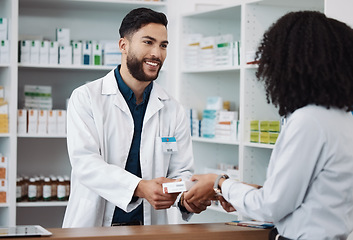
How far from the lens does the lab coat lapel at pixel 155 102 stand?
261cm

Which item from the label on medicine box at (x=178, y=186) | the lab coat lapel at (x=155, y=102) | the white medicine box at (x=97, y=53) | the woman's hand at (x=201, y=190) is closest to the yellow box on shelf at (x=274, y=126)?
the lab coat lapel at (x=155, y=102)

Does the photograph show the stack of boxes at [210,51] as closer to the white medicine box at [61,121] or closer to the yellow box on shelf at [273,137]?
the yellow box on shelf at [273,137]

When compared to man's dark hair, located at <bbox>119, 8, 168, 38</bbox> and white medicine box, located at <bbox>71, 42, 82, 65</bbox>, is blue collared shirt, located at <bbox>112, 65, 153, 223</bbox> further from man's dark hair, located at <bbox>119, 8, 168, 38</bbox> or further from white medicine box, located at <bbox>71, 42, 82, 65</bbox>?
white medicine box, located at <bbox>71, 42, 82, 65</bbox>

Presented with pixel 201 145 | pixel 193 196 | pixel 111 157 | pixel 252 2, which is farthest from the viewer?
pixel 201 145

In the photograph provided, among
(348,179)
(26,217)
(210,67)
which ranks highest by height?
(210,67)

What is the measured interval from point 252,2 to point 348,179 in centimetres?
217

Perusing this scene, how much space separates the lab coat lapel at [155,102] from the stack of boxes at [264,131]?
0.93 metres

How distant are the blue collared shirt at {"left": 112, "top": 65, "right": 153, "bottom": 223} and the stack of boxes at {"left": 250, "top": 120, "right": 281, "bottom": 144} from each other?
1019 millimetres

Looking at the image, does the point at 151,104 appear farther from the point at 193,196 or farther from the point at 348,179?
the point at 348,179

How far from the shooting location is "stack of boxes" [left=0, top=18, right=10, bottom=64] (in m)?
3.86

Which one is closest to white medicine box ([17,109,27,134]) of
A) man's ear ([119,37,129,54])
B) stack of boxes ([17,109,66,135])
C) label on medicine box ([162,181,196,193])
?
stack of boxes ([17,109,66,135])

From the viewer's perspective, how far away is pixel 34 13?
4.43m

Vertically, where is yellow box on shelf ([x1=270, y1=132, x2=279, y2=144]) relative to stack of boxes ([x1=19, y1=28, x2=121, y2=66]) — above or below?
below

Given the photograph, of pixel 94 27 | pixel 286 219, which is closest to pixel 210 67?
pixel 94 27
